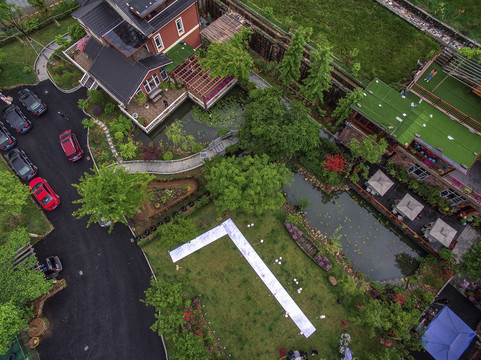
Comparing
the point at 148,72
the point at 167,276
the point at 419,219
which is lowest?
the point at 167,276

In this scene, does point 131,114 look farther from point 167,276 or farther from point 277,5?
point 277,5

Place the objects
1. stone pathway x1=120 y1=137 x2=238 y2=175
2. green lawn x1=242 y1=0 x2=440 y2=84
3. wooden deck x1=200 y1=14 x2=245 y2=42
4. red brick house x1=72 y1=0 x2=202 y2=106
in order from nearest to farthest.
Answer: red brick house x1=72 y1=0 x2=202 y2=106
stone pathway x1=120 y1=137 x2=238 y2=175
wooden deck x1=200 y1=14 x2=245 y2=42
green lawn x1=242 y1=0 x2=440 y2=84

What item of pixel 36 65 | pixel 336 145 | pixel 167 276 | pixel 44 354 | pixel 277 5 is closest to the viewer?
pixel 44 354

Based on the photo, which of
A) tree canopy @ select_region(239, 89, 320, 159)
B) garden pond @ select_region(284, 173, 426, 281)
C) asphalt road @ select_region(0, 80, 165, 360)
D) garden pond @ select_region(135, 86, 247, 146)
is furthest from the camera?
garden pond @ select_region(135, 86, 247, 146)

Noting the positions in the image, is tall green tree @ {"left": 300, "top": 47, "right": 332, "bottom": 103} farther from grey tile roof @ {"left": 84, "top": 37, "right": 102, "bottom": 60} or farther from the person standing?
the person standing

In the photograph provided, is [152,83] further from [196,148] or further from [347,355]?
[347,355]

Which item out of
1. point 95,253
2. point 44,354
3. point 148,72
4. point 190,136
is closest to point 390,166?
point 190,136

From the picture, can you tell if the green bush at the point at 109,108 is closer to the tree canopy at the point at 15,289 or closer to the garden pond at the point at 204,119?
the garden pond at the point at 204,119

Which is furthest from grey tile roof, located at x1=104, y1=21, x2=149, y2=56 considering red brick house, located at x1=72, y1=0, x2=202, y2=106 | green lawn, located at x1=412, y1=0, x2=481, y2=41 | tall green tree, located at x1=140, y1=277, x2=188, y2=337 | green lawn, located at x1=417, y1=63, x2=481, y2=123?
green lawn, located at x1=412, y1=0, x2=481, y2=41
